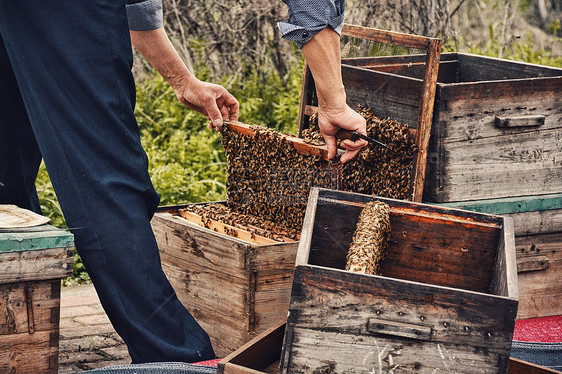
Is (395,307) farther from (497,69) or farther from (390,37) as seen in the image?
(497,69)

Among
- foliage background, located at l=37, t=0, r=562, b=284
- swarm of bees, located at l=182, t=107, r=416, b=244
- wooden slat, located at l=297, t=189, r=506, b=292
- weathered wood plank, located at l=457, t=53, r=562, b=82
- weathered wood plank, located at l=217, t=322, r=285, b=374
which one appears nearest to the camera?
weathered wood plank, located at l=217, t=322, r=285, b=374

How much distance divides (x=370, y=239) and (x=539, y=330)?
4.27 feet

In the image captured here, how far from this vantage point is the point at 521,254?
3.24 m

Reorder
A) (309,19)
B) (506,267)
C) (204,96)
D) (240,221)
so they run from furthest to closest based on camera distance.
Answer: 1. (204,96)
2. (240,221)
3. (309,19)
4. (506,267)

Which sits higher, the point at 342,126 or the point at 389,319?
the point at 342,126

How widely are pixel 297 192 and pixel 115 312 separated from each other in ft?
3.21

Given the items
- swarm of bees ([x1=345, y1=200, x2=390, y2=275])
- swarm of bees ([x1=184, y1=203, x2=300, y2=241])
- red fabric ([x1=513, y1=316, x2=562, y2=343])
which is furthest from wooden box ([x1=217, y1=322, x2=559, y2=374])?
red fabric ([x1=513, y1=316, x2=562, y2=343])

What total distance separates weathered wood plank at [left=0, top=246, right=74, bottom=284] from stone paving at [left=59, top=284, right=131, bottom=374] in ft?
1.96

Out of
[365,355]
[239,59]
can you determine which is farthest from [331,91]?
[239,59]

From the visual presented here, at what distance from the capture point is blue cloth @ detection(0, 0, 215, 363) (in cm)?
245

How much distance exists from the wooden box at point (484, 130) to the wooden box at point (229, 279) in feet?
2.55

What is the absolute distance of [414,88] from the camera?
309cm

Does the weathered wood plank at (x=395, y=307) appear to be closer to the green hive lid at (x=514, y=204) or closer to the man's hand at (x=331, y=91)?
the man's hand at (x=331, y=91)

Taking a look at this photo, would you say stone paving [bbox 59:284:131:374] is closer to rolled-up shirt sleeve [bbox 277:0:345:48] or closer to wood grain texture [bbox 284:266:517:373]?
wood grain texture [bbox 284:266:517:373]
